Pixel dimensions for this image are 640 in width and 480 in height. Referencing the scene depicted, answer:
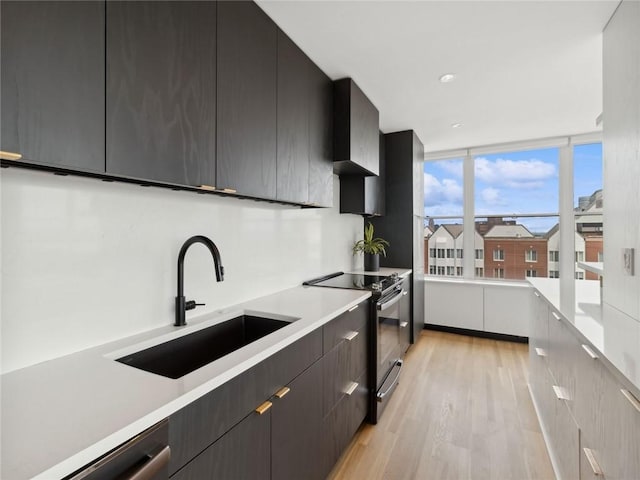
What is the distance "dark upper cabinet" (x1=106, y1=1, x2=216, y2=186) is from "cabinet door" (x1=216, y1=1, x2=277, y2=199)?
7 cm

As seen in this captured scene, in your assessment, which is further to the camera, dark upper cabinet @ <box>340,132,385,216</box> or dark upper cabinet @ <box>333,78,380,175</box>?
dark upper cabinet @ <box>340,132,385,216</box>

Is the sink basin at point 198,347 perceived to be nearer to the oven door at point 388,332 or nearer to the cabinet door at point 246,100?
the cabinet door at point 246,100

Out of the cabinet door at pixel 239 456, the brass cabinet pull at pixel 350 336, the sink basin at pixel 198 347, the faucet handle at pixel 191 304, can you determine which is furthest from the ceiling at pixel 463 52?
the cabinet door at pixel 239 456

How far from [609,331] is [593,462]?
50 centimetres

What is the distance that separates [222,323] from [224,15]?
1388 millimetres

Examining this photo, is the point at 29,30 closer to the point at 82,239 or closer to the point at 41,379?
the point at 82,239

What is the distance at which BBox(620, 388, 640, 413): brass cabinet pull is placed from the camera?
85 centimetres

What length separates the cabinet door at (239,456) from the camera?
869 mm

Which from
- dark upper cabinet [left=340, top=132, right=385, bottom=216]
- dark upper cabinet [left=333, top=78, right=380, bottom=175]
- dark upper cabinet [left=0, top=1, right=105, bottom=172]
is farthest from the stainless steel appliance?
dark upper cabinet [left=0, top=1, right=105, bottom=172]

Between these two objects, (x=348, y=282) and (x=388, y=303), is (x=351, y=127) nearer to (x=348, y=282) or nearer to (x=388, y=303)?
(x=348, y=282)

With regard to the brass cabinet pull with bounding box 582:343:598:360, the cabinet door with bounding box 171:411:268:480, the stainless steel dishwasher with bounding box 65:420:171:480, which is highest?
the brass cabinet pull with bounding box 582:343:598:360

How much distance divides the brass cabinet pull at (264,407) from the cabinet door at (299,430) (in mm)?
47

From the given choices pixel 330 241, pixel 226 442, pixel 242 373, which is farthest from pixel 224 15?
pixel 330 241

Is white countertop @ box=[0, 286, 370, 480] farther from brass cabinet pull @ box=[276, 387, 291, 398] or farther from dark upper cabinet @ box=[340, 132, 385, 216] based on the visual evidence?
dark upper cabinet @ box=[340, 132, 385, 216]
